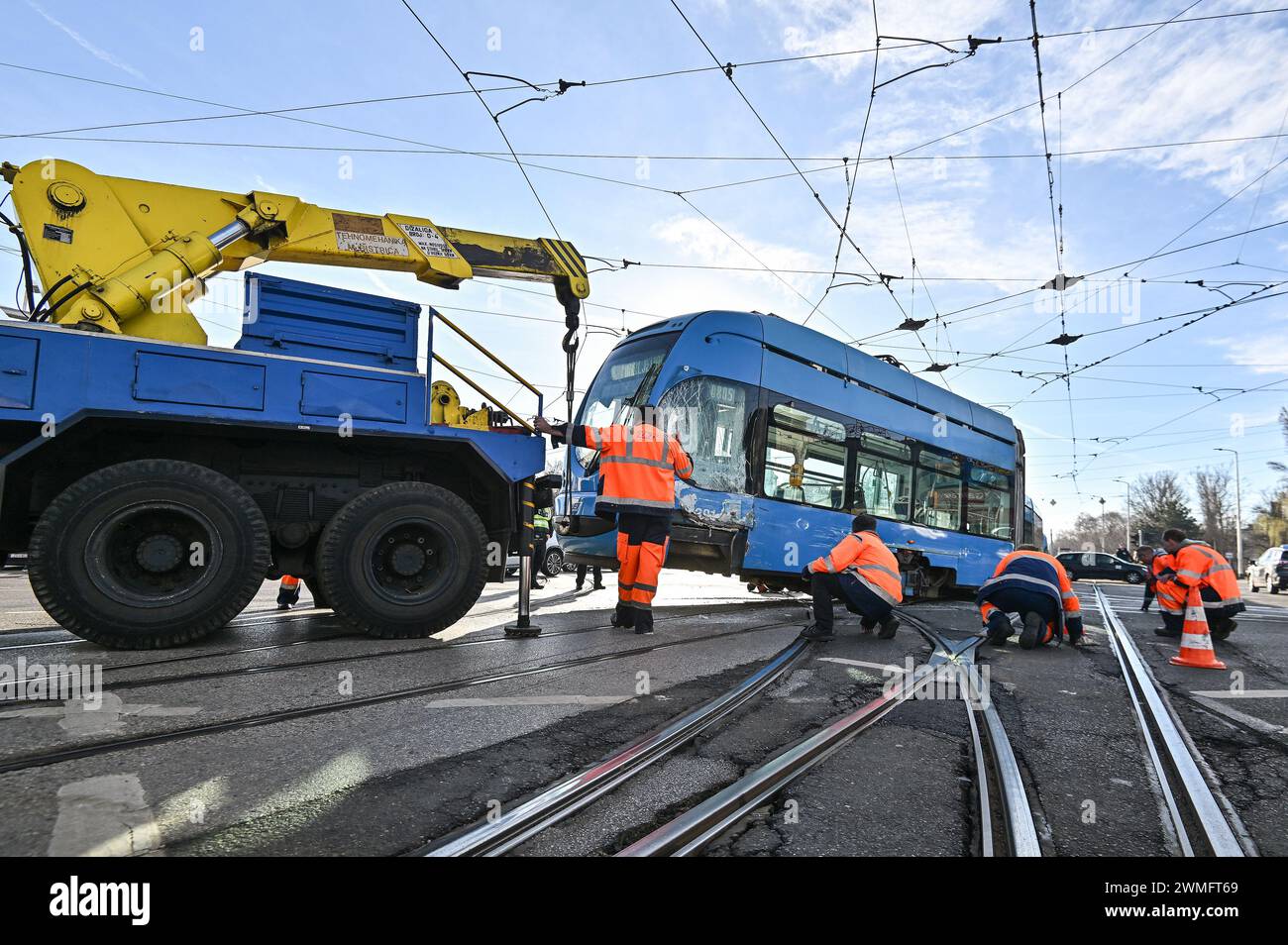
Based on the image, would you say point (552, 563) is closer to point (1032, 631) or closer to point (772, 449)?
point (772, 449)

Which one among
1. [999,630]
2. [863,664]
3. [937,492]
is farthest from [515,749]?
[937,492]

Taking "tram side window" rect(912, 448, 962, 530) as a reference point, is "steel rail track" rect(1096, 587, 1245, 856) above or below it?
below

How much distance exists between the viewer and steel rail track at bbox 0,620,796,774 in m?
2.40

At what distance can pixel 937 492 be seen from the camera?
10438 millimetres

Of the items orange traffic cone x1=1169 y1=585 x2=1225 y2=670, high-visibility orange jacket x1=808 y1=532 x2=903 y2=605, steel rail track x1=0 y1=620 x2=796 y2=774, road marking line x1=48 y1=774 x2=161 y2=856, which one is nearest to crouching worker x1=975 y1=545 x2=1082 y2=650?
orange traffic cone x1=1169 y1=585 x2=1225 y2=670

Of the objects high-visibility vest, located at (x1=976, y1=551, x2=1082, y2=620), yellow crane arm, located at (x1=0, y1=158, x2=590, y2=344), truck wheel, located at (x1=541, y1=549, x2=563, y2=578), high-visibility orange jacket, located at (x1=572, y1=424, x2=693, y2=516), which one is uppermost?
yellow crane arm, located at (x1=0, y1=158, x2=590, y2=344)

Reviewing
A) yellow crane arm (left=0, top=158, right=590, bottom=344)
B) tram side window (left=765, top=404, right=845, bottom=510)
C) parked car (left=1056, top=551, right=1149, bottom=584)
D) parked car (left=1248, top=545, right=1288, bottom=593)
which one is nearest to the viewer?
yellow crane arm (left=0, top=158, right=590, bottom=344)

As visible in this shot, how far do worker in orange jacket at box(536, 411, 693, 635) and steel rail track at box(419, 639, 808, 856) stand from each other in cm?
234

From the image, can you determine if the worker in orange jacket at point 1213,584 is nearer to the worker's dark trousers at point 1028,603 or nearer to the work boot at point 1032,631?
the worker's dark trousers at point 1028,603

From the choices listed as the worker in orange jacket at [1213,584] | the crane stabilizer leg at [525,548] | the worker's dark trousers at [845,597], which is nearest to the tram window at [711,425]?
the worker's dark trousers at [845,597]

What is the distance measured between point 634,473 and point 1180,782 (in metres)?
4.05

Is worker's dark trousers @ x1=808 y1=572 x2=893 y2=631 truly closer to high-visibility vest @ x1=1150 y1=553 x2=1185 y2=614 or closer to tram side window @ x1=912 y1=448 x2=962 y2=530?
high-visibility vest @ x1=1150 y1=553 x2=1185 y2=614
